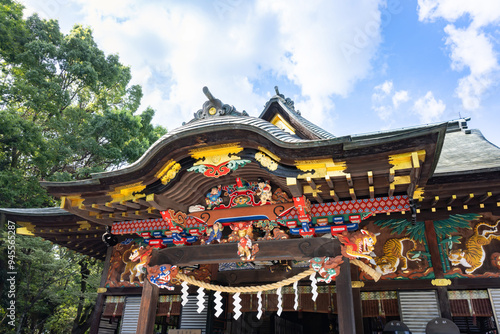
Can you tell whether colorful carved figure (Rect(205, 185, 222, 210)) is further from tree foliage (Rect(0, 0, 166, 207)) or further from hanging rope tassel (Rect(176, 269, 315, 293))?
tree foliage (Rect(0, 0, 166, 207))

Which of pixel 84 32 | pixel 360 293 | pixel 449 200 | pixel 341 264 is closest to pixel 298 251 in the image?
pixel 341 264

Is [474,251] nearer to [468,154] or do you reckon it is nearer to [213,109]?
[468,154]

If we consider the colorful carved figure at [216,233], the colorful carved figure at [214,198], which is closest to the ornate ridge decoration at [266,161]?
the colorful carved figure at [214,198]

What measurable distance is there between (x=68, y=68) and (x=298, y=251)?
1571 centimetres

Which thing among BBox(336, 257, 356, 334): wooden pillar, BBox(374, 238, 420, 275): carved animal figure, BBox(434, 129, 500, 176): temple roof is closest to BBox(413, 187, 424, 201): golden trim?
BBox(434, 129, 500, 176): temple roof

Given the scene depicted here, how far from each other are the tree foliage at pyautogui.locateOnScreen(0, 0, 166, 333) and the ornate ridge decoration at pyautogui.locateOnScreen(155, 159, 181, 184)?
392 inches

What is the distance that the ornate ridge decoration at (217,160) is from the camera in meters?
4.96

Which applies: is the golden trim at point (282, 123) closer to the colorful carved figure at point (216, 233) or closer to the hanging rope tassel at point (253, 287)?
the colorful carved figure at point (216, 233)

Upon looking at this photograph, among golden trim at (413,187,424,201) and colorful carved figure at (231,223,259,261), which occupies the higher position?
golden trim at (413,187,424,201)

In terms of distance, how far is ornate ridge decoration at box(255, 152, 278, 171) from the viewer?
4762 millimetres

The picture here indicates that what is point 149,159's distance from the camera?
5.12 m

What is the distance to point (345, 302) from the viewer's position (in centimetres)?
458

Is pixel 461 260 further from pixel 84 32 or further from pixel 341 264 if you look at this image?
pixel 84 32

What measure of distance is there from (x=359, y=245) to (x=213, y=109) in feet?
11.3
